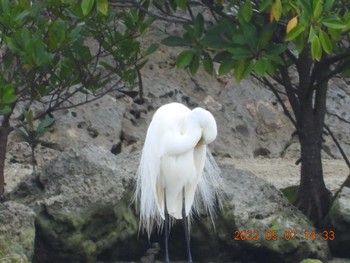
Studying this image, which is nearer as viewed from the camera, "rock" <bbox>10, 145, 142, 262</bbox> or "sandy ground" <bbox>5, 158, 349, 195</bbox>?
"rock" <bbox>10, 145, 142, 262</bbox>

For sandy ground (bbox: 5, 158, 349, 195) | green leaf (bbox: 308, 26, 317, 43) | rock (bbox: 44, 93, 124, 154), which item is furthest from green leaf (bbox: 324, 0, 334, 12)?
rock (bbox: 44, 93, 124, 154)

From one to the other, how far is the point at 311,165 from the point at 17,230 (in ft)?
8.62

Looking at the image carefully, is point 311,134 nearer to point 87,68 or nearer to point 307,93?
point 307,93

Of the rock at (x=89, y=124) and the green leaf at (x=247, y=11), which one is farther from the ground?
the green leaf at (x=247, y=11)

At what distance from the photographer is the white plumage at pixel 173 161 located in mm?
6996

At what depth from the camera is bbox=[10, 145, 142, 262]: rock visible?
698 cm

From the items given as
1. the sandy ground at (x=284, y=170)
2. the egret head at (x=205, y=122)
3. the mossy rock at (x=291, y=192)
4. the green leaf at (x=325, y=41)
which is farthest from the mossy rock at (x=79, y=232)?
the sandy ground at (x=284, y=170)

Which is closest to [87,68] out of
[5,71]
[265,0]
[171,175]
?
[5,71]

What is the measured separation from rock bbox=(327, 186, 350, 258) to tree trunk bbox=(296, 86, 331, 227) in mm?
404

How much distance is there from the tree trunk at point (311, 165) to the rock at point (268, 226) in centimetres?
48

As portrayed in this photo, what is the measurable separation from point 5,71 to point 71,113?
8.97 feet

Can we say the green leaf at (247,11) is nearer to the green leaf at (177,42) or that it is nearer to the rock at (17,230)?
the green leaf at (177,42)

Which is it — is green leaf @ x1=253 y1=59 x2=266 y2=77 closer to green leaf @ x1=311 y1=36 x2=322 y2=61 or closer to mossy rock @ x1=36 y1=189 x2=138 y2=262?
green leaf @ x1=311 y1=36 x2=322 y2=61
